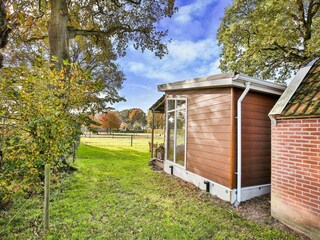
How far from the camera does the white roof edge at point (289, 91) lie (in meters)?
3.68

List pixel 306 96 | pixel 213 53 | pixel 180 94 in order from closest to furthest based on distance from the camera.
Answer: pixel 306 96 → pixel 180 94 → pixel 213 53

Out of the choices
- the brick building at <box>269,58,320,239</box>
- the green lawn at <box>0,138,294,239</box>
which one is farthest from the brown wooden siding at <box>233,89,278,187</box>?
the green lawn at <box>0,138,294,239</box>

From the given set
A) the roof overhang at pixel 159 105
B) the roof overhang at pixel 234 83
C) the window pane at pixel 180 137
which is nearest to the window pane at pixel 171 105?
the window pane at pixel 180 137

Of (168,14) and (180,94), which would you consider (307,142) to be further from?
(168,14)

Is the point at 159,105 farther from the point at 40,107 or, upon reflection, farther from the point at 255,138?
the point at 40,107

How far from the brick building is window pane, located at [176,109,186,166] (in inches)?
121

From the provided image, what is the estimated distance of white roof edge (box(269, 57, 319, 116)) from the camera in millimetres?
3682

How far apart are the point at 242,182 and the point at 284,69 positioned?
997 centimetres

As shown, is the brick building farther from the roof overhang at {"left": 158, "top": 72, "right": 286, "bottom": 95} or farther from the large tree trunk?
the large tree trunk

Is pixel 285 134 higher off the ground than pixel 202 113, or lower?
lower

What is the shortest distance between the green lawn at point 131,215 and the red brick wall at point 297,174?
0.41 m

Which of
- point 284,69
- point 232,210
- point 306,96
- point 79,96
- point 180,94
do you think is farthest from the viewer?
point 284,69

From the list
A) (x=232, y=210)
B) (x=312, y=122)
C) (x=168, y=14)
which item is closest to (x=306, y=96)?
(x=312, y=122)

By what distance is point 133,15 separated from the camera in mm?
8484
